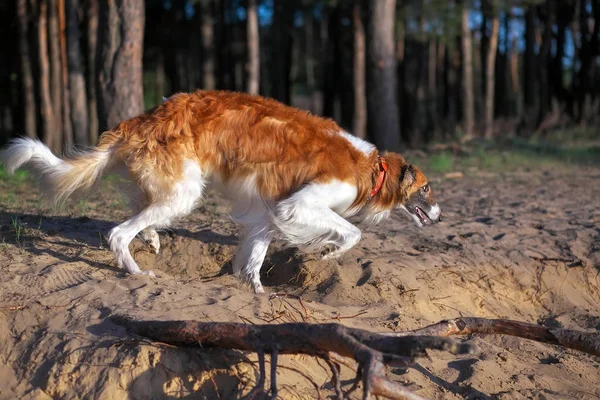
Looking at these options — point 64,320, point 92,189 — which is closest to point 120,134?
point 92,189

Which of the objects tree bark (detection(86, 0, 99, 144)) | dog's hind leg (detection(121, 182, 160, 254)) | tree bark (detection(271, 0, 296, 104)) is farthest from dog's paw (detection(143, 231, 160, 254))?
tree bark (detection(271, 0, 296, 104))

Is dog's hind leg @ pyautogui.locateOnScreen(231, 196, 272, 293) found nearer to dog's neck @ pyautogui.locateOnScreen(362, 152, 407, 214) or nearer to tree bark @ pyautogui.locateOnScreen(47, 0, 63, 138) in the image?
dog's neck @ pyautogui.locateOnScreen(362, 152, 407, 214)

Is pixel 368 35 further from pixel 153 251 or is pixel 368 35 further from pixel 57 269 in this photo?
pixel 57 269

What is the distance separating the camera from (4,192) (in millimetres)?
9617

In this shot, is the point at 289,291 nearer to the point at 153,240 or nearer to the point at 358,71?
the point at 153,240

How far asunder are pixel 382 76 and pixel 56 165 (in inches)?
402

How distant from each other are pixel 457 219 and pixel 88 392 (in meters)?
5.58

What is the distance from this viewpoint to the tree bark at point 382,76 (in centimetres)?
1480

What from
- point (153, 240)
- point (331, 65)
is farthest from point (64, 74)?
point (153, 240)

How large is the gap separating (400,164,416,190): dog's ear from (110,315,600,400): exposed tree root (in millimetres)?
2430

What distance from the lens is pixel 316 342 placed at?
4.20 meters

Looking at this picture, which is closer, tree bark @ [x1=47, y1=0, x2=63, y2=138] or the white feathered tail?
the white feathered tail

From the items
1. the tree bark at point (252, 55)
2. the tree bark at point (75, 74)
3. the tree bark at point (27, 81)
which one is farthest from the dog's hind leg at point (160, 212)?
the tree bark at point (27, 81)

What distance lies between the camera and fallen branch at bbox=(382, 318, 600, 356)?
5.00 m
